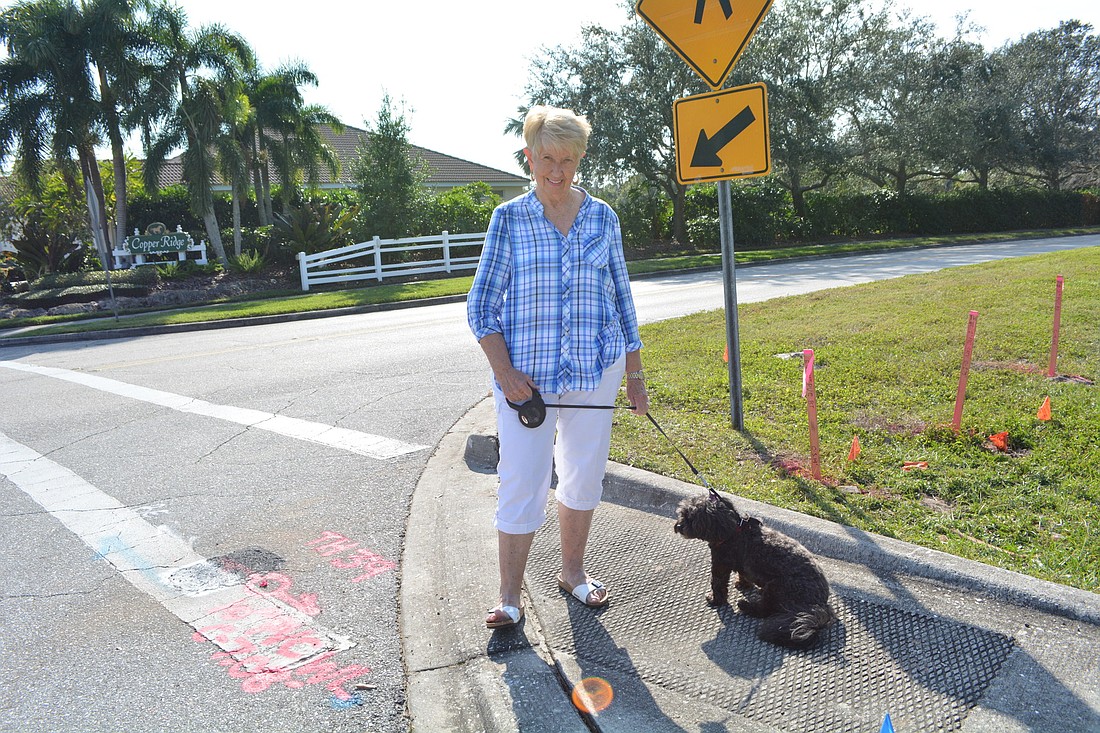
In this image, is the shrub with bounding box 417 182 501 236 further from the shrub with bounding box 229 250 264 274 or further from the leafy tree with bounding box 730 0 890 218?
the leafy tree with bounding box 730 0 890 218

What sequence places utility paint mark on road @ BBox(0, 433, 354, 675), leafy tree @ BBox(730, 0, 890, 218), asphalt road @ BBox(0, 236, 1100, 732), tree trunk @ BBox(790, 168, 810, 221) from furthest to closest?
tree trunk @ BBox(790, 168, 810, 221) → leafy tree @ BBox(730, 0, 890, 218) → utility paint mark on road @ BBox(0, 433, 354, 675) → asphalt road @ BBox(0, 236, 1100, 732)

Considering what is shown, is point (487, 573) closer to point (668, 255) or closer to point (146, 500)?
point (146, 500)

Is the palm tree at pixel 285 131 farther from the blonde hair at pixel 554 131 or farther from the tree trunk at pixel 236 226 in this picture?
the blonde hair at pixel 554 131

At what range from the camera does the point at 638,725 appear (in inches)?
100

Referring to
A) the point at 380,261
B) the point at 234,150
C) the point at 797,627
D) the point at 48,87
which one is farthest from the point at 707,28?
the point at 48,87

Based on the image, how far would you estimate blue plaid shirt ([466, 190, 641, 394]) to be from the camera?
2.95m

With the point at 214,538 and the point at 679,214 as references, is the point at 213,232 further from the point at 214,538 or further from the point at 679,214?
the point at 214,538

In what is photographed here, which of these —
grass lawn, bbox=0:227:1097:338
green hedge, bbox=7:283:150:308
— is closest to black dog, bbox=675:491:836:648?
grass lawn, bbox=0:227:1097:338

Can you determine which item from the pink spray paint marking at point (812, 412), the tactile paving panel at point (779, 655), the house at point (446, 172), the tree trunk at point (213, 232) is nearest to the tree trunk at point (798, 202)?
the house at point (446, 172)

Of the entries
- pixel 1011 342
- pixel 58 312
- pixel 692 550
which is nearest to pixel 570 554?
pixel 692 550

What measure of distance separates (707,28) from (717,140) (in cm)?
72

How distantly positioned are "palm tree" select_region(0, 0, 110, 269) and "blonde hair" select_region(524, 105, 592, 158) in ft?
73.4

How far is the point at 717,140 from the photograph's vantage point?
4.94 meters

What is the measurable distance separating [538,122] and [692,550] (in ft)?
7.24
